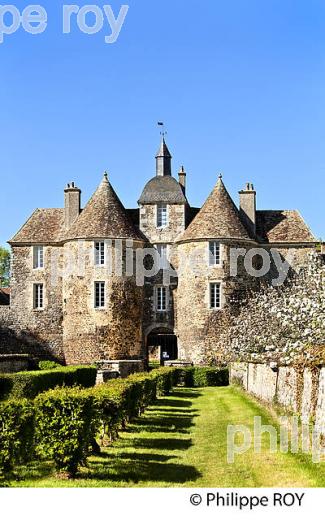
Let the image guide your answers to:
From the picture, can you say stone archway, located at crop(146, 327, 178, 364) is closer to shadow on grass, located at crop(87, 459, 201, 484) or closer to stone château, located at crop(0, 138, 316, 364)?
stone château, located at crop(0, 138, 316, 364)

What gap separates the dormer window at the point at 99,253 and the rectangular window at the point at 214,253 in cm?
548

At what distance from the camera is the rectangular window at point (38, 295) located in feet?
149

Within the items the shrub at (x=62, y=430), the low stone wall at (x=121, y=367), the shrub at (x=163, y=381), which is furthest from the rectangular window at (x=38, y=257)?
the shrub at (x=62, y=430)

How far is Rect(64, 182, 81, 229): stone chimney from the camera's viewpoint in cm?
4573

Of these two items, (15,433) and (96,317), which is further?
(96,317)

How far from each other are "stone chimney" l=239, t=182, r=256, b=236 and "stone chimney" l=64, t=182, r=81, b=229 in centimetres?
906

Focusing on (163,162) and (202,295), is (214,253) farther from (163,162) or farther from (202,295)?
(163,162)

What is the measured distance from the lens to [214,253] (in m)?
42.2

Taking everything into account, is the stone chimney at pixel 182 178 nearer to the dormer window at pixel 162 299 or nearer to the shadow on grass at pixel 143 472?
the dormer window at pixel 162 299

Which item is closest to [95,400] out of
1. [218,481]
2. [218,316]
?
[218,481]

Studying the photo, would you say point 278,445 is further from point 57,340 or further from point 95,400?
point 57,340

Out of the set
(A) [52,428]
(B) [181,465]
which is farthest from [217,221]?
(A) [52,428]

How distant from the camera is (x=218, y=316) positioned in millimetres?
42062

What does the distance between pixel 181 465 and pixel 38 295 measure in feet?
110
